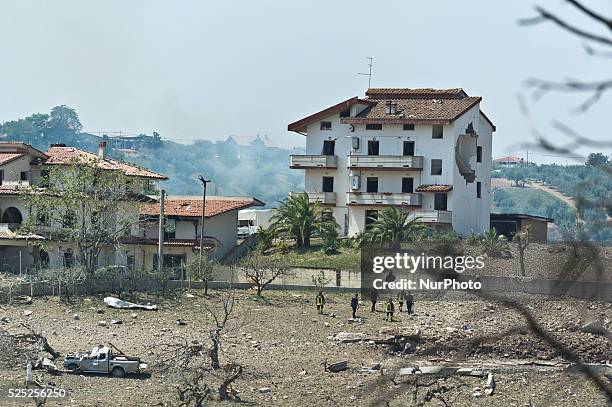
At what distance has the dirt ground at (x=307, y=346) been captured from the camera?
95.8 ft

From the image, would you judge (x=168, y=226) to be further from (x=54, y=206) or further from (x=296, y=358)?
(x=296, y=358)

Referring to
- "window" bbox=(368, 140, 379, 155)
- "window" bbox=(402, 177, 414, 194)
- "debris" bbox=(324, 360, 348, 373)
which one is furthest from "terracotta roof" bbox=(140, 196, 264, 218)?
"debris" bbox=(324, 360, 348, 373)

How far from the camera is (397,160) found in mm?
56438

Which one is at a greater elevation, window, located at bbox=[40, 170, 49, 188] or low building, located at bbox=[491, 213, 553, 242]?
window, located at bbox=[40, 170, 49, 188]

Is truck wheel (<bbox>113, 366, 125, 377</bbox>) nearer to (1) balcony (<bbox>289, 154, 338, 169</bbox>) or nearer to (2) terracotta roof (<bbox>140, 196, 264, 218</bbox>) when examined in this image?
(2) terracotta roof (<bbox>140, 196, 264, 218</bbox>)

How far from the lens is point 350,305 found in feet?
140

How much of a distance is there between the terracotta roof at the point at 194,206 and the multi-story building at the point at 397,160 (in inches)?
126

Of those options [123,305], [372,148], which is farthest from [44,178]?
[372,148]

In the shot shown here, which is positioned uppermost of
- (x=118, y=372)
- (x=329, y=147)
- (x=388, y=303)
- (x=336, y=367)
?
(x=329, y=147)

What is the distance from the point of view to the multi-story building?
2217 inches

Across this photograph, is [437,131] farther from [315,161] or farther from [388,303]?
[388,303]

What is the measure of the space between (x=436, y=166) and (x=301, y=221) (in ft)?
23.1

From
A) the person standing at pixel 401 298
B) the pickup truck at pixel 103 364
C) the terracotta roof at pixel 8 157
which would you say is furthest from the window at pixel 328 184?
the pickup truck at pixel 103 364

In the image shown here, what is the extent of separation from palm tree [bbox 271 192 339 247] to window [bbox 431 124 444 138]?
19.5 ft
